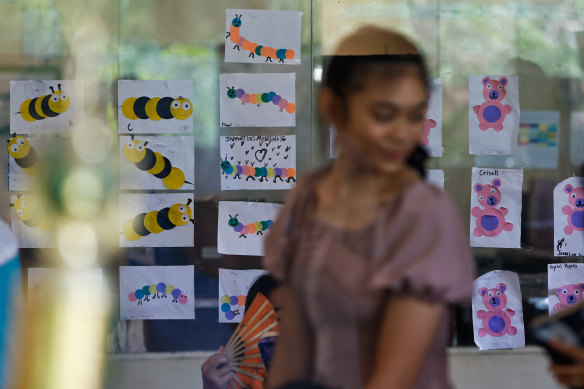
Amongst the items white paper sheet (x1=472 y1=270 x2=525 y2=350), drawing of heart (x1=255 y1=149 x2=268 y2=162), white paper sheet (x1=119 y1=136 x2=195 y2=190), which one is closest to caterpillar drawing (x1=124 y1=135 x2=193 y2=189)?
white paper sheet (x1=119 y1=136 x2=195 y2=190)

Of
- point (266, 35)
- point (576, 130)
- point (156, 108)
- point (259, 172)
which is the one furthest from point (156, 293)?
point (576, 130)

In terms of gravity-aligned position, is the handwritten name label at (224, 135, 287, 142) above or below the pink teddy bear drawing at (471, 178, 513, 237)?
above

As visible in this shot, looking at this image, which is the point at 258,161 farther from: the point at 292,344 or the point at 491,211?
the point at 292,344

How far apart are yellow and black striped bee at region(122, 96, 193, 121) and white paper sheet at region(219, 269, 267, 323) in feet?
2.57

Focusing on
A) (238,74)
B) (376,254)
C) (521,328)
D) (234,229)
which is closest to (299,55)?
(238,74)

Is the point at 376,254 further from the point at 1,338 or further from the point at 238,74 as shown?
the point at 238,74

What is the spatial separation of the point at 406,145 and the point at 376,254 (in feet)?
0.64

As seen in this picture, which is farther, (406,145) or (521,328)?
(521,328)

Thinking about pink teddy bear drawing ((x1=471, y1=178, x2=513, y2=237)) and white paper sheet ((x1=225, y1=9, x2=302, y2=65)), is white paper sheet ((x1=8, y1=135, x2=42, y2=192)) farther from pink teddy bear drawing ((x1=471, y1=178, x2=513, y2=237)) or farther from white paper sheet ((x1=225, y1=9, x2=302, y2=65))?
pink teddy bear drawing ((x1=471, y1=178, x2=513, y2=237))

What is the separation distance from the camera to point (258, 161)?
3.72 m

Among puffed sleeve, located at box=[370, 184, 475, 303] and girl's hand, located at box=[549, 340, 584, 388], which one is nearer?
puffed sleeve, located at box=[370, 184, 475, 303]

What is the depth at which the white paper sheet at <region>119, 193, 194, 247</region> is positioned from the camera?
3.75 meters

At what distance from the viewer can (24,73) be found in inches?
146

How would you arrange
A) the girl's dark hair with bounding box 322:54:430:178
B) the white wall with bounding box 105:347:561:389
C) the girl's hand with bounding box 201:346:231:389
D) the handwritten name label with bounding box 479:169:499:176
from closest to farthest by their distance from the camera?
the girl's dark hair with bounding box 322:54:430:178 < the girl's hand with bounding box 201:346:231:389 < the white wall with bounding box 105:347:561:389 < the handwritten name label with bounding box 479:169:499:176
